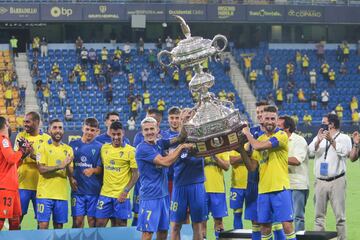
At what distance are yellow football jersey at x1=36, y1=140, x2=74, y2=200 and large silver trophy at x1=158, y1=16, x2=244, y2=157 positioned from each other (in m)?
3.01

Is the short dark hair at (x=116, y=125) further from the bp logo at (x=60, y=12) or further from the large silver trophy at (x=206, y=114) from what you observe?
the bp logo at (x=60, y=12)

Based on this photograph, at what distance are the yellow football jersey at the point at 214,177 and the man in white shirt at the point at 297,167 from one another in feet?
3.16

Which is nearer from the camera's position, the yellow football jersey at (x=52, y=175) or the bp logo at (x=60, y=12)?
the yellow football jersey at (x=52, y=175)

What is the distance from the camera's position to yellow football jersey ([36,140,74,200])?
12148 millimetres

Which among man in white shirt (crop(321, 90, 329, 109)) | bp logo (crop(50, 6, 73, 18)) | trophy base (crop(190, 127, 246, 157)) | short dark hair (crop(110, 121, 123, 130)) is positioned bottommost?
trophy base (crop(190, 127, 246, 157))

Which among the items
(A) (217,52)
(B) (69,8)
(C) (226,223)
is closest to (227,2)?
(B) (69,8)

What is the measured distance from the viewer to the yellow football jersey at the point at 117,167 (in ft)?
40.0

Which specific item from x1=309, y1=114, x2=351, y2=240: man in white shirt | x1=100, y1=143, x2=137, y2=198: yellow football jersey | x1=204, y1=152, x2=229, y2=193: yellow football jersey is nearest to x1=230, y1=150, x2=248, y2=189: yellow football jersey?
x1=204, y1=152, x2=229, y2=193: yellow football jersey

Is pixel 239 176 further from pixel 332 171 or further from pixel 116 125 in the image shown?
pixel 116 125

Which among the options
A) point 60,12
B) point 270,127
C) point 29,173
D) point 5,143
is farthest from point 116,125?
point 60,12

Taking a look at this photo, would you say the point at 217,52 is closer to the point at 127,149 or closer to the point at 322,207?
the point at 127,149

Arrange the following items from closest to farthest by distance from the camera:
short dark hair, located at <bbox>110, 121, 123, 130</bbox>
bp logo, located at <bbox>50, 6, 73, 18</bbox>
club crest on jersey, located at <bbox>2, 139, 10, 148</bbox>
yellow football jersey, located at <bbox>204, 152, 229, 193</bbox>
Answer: club crest on jersey, located at <bbox>2, 139, 10, 148</bbox> → short dark hair, located at <bbox>110, 121, 123, 130</bbox> → yellow football jersey, located at <bbox>204, 152, 229, 193</bbox> → bp logo, located at <bbox>50, 6, 73, 18</bbox>

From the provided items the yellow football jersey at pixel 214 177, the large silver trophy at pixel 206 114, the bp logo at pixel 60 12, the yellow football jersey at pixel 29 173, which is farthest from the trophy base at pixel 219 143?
the bp logo at pixel 60 12

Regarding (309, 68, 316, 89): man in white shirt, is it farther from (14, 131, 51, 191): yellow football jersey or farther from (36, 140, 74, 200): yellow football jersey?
(36, 140, 74, 200): yellow football jersey
